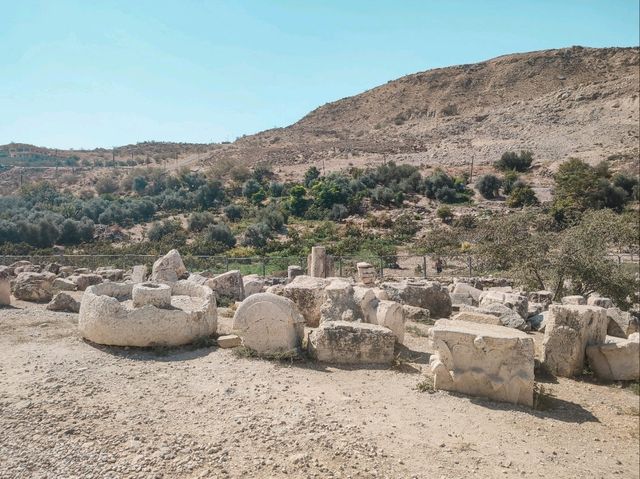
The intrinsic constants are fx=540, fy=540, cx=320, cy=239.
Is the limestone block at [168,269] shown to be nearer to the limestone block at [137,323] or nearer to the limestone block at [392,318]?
the limestone block at [137,323]

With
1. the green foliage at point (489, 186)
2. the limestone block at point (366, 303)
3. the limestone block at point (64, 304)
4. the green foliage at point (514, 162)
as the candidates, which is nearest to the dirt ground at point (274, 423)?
the limestone block at point (366, 303)

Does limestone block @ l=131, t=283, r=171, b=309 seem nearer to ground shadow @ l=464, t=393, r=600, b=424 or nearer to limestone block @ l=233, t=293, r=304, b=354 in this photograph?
limestone block @ l=233, t=293, r=304, b=354

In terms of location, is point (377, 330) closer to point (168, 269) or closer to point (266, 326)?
point (266, 326)

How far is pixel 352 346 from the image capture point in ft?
28.1

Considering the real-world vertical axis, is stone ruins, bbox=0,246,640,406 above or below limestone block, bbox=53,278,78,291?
above

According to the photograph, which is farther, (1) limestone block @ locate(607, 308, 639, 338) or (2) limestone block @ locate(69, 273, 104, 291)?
(2) limestone block @ locate(69, 273, 104, 291)

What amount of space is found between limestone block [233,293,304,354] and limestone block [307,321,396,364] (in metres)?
0.47

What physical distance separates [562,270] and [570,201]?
→ 73.7 feet

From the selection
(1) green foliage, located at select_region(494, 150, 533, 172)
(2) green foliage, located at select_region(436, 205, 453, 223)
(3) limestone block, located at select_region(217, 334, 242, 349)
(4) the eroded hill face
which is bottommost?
(3) limestone block, located at select_region(217, 334, 242, 349)

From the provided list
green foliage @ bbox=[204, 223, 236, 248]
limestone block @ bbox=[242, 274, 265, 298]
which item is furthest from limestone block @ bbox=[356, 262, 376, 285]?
green foliage @ bbox=[204, 223, 236, 248]

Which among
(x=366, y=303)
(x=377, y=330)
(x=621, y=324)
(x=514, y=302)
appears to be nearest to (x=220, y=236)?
(x=514, y=302)

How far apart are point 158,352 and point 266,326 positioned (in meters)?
1.76

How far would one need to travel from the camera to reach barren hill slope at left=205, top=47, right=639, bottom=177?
51.2m

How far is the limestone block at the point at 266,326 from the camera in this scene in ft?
28.3
